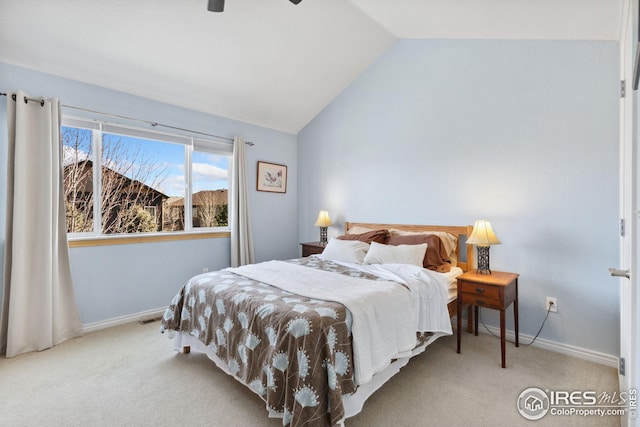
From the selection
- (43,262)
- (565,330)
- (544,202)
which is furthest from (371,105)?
(43,262)

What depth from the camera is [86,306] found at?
118 inches

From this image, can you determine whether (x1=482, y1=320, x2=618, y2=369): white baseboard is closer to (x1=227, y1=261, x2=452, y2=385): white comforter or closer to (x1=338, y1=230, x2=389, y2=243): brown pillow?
(x1=227, y1=261, x2=452, y2=385): white comforter

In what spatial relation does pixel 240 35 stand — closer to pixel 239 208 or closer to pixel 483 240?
pixel 239 208

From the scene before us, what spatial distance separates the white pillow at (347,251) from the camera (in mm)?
3078

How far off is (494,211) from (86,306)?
4051 millimetres

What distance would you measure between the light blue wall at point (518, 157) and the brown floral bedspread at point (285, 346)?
2.04 m

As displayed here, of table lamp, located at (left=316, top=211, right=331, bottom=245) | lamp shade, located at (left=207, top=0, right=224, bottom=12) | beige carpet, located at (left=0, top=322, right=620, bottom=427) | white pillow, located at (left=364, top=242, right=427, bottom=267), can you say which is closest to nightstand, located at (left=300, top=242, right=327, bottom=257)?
table lamp, located at (left=316, top=211, right=331, bottom=245)

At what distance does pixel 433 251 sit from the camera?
112 inches

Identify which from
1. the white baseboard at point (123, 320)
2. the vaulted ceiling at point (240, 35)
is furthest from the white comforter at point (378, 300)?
the vaulted ceiling at point (240, 35)

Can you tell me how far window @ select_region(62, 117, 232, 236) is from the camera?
3.06 meters

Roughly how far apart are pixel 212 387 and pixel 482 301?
6.94ft

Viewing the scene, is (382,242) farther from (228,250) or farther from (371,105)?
(228,250)

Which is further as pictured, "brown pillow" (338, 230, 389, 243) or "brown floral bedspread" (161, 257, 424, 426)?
"brown pillow" (338, 230, 389, 243)

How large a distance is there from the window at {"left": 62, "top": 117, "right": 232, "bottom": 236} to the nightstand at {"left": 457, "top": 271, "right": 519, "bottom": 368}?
Answer: 304cm
